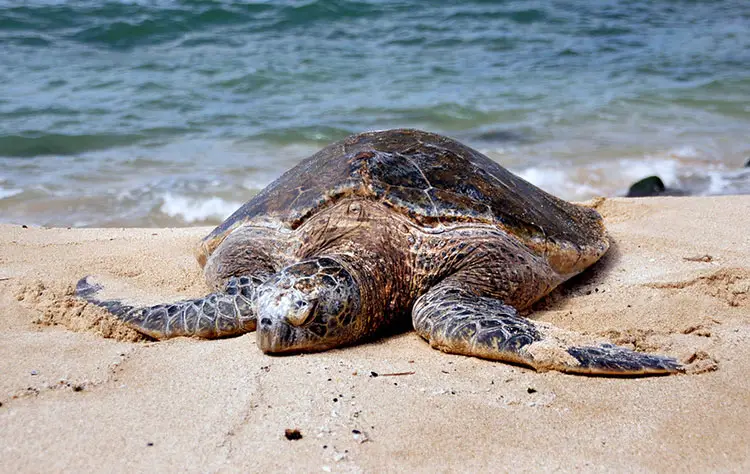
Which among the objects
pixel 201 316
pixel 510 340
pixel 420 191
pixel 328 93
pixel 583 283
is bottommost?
pixel 328 93

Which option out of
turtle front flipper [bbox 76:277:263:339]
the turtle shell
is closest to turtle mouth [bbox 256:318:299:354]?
turtle front flipper [bbox 76:277:263:339]

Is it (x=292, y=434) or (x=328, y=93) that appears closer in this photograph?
(x=292, y=434)

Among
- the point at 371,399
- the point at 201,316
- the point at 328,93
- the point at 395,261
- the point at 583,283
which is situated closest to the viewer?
the point at 371,399

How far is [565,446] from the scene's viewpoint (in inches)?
88.9

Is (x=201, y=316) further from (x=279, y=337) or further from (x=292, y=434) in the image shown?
(x=292, y=434)

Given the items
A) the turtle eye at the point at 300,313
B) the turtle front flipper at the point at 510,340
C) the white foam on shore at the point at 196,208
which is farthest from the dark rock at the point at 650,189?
the turtle eye at the point at 300,313

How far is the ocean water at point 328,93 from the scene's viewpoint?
734cm

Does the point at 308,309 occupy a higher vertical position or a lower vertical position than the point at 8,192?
higher

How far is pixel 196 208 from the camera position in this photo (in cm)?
645

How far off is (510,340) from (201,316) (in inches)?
53.9

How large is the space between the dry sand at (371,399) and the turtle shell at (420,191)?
472 mm

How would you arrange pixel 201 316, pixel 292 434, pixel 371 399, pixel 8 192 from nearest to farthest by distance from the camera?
pixel 292 434 < pixel 371 399 < pixel 201 316 < pixel 8 192

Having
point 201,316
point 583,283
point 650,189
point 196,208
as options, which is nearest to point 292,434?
point 201,316

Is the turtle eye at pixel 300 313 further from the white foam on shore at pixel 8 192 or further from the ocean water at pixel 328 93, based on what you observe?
the white foam on shore at pixel 8 192
